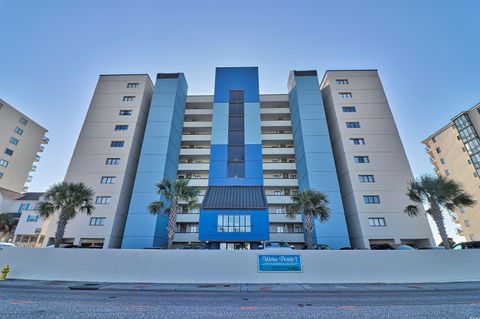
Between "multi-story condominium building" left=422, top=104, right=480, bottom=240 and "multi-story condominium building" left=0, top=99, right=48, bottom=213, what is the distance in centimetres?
9343

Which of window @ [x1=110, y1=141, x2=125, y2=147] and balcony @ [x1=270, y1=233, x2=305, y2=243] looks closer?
balcony @ [x1=270, y1=233, x2=305, y2=243]

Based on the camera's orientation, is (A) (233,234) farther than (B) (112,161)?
No

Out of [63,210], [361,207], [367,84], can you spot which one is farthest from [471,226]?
[63,210]

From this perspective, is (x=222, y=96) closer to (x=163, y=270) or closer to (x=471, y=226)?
(x=163, y=270)

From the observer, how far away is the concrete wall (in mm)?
16031

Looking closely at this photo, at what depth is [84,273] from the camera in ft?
54.5

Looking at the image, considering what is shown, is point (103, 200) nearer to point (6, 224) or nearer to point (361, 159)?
point (6, 224)

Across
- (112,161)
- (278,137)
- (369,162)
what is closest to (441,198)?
(369,162)

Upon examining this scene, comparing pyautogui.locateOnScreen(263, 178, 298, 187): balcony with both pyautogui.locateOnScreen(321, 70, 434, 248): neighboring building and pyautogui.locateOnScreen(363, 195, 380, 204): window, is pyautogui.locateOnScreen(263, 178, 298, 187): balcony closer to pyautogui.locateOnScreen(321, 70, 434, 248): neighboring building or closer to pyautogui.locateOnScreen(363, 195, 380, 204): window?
pyautogui.locateOnScreen(321, 70, 434, 248): neighboring building

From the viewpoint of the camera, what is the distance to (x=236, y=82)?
43750 mm

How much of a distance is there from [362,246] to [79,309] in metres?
32.0

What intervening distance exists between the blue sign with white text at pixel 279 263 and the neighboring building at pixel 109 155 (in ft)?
81.3

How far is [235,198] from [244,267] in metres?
13.0

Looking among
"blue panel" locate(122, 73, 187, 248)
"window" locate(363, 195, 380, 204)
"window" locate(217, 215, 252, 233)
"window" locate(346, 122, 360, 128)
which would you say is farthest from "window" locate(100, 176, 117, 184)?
"window" locate(346, 122, 360, 128)
